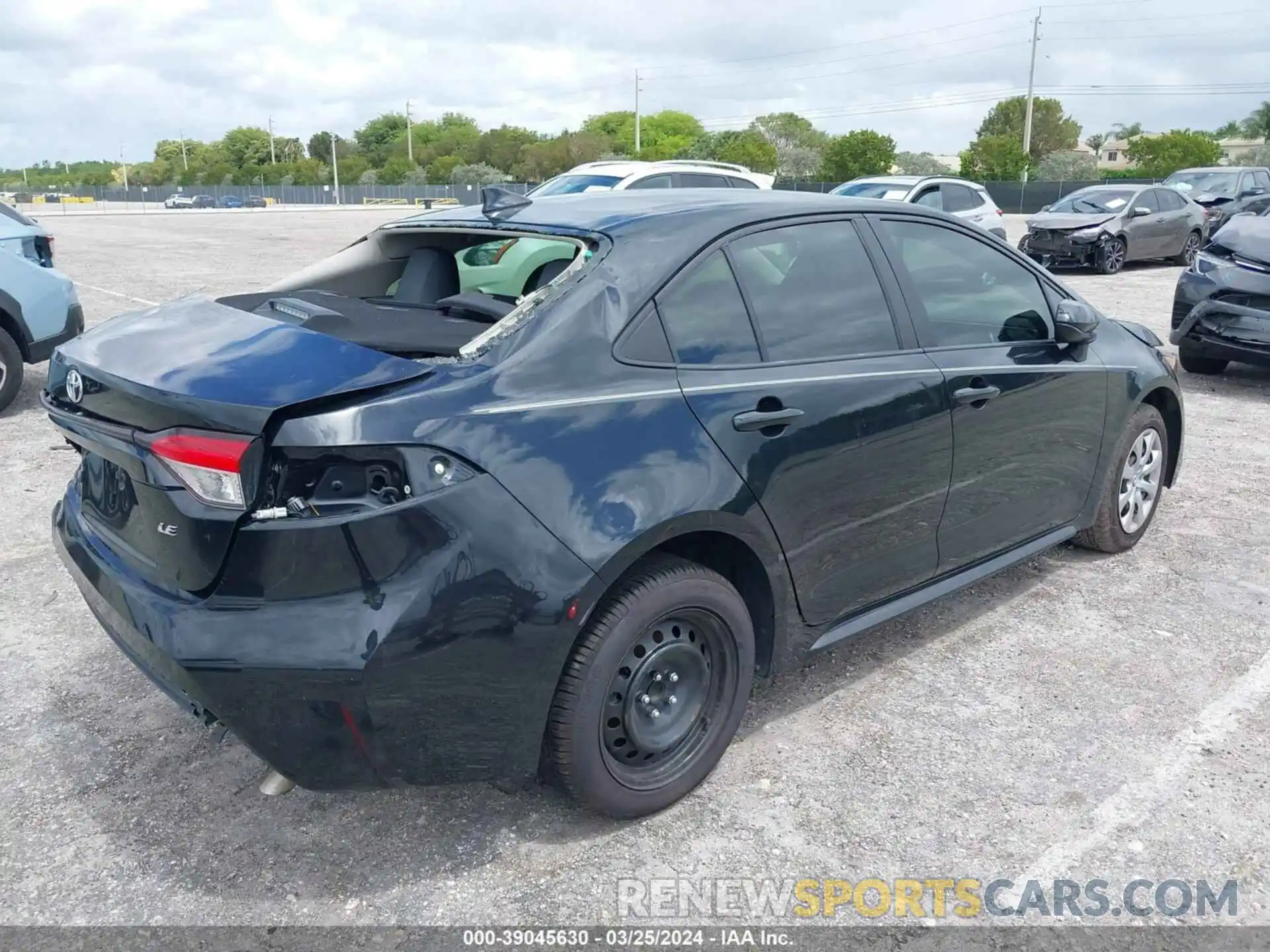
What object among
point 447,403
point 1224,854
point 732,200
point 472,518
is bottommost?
point 1224,854

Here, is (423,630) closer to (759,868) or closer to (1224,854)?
(759,868)

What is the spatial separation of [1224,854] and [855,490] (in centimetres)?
138

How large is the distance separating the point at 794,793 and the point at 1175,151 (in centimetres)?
7959

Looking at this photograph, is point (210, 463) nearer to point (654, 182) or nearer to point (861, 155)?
point (654, 182)

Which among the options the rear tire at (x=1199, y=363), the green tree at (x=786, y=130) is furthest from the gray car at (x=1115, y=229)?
the green tree at (x=786, y=130)

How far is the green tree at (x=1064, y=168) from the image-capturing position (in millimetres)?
72375

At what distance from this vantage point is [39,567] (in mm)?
4691

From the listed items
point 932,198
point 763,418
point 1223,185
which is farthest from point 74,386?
point 1223,185

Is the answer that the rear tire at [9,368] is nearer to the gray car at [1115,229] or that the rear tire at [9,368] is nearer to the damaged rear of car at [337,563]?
the damaged rear of car at [337,563]

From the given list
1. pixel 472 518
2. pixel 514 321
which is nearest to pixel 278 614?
pixel 472 518

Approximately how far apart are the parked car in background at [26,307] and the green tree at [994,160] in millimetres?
54554

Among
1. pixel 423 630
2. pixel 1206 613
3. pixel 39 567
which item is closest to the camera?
pixel 423 630

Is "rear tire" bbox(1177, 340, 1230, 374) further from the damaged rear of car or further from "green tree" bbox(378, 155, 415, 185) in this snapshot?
"green tree" bbox(378, 155, 415, 185)

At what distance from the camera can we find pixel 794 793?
10.1ft
